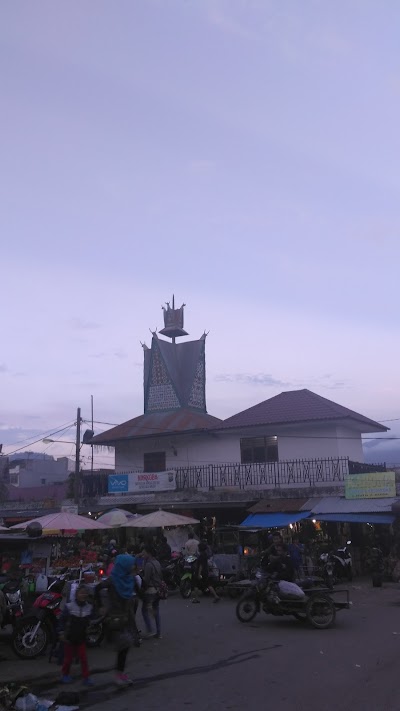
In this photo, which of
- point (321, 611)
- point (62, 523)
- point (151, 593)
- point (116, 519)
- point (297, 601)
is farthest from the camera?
point (116, 519)

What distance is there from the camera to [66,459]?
224ft

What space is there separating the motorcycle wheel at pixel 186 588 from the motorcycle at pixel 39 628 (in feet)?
26.7

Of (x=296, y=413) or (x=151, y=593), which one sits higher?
(x=296, y=413)

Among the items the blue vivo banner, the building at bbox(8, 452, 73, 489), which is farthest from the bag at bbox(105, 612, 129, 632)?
the building at bbox(8, 452, 73, 489)

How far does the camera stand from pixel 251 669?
873 cm

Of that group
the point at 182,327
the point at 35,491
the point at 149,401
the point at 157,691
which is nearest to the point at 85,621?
the point at 157,691

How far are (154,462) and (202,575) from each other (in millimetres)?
14260

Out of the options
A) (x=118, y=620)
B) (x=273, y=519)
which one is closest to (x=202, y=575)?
(x=273, y=519)

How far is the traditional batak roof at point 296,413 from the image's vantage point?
89.1 feet

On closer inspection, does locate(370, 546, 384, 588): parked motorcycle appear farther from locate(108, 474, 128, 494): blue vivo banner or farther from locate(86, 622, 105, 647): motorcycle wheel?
locate(108, 474, 128, 494): blue vivo banner

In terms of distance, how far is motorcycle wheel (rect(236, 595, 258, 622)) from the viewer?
12922 mm

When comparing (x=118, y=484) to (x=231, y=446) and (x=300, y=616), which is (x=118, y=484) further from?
(x=300, y=616)

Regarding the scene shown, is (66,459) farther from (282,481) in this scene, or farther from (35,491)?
(282,481)

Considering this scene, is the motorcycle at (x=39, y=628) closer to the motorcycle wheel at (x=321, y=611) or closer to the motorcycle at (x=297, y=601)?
the motorcycle at (x=297, y=601)
